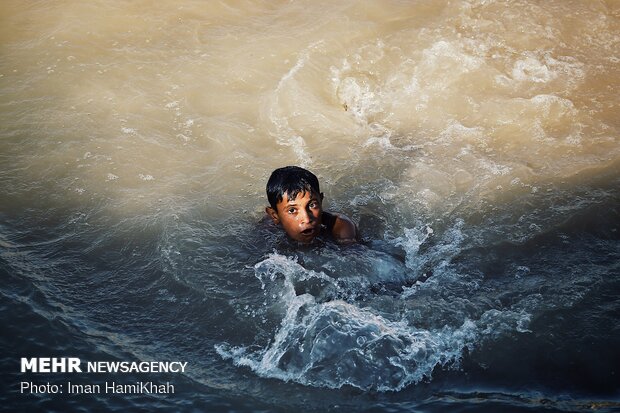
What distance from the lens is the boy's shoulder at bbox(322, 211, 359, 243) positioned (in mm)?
5699

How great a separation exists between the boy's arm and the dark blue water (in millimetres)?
104

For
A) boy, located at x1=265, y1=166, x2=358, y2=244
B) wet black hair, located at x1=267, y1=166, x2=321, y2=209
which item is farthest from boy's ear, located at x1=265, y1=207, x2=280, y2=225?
wet black hair, located at x1=267, y1=166, x2=321, y2=209

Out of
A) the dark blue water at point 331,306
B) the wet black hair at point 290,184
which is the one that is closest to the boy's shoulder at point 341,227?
the dark blue water at point 331,306

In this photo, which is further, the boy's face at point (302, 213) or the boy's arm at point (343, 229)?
the boy's arm at point (343, 229)

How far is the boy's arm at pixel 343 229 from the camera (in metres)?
5.70

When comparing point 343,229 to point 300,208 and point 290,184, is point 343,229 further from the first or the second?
point 290,184

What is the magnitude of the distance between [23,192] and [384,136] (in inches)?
154

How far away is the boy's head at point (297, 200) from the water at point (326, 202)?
307 mm

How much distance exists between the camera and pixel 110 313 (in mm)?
4965

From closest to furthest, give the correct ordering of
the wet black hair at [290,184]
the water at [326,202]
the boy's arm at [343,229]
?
the water at [326,202] → the wet black hair at [290,184] → the boy's arm at [343,229]

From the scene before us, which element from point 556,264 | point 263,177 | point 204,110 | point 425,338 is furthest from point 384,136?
point 425,338

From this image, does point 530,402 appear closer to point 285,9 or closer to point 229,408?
point 229,408

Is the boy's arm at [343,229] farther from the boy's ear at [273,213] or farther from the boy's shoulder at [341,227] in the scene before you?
the boy's ear at [273,213]

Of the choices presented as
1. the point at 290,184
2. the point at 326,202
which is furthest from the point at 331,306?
the point at 326,202
